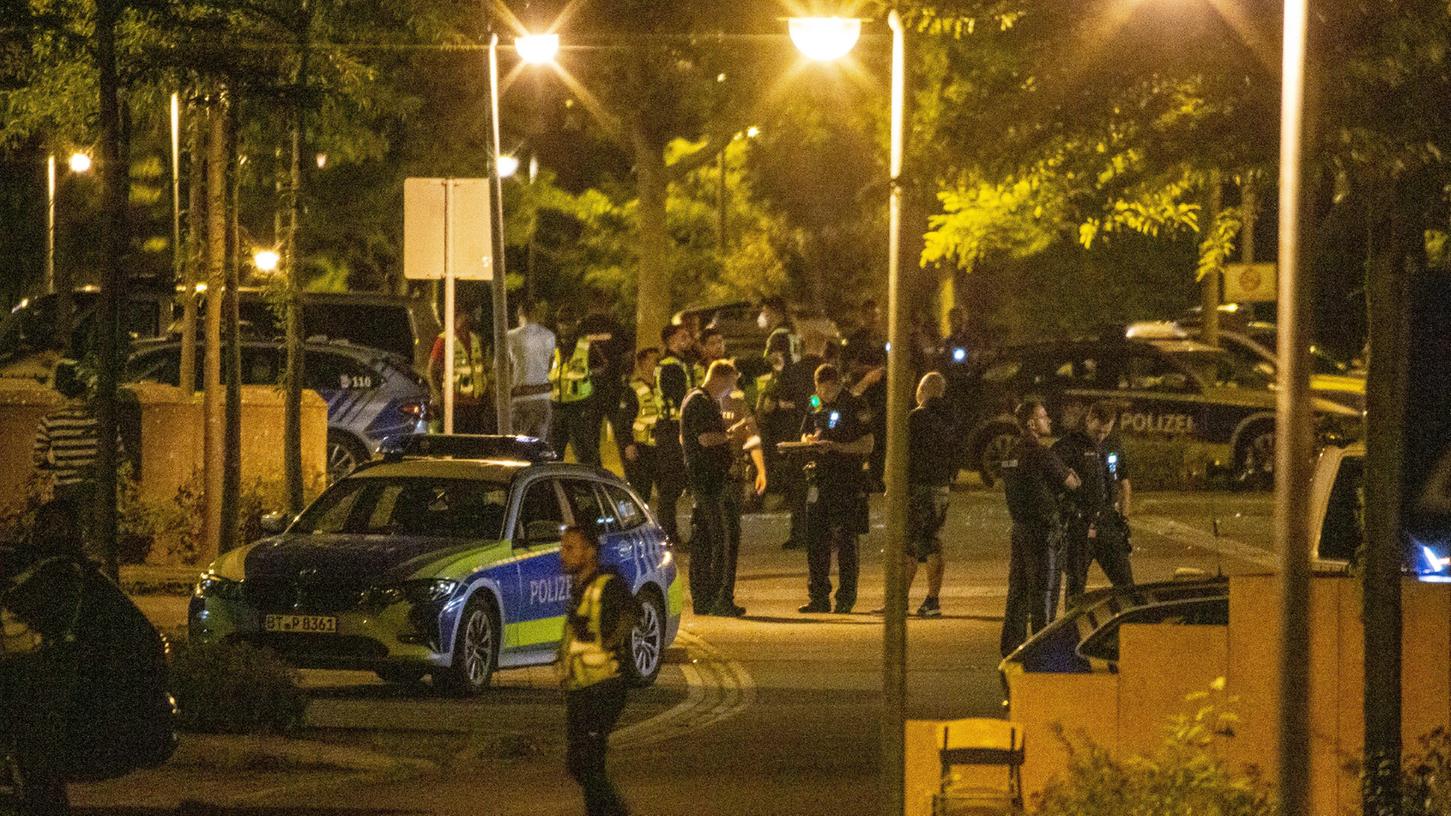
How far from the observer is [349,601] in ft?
48.3

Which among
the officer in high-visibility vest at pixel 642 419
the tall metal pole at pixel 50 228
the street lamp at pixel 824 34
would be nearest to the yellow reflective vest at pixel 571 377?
the officer in high-visibility vest at pixel 642 419

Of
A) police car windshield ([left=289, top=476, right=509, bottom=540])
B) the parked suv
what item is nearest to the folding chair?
police car windshield ([left=289, top=476, right=509, bottom=540])

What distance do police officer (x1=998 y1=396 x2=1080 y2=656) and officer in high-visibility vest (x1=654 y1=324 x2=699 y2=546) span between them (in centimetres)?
433

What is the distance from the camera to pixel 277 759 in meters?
12.5

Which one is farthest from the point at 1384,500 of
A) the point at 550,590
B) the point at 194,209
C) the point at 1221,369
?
the point at 1221,369

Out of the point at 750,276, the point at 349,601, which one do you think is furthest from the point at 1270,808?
the point at 750,276

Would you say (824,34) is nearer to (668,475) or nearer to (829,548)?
(829,548)

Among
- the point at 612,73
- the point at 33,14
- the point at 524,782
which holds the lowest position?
the point at 524,782

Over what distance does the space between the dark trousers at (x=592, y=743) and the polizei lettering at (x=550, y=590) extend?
5.53 metres

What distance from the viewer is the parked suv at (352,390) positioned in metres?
25.2

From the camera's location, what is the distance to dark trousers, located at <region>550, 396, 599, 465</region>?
24438 millimetres

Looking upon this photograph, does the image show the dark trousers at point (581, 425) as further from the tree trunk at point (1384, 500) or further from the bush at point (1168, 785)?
the bush at point (1168, 785)

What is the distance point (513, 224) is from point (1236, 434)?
23.4 meters

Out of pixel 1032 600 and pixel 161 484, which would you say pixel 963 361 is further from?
pixel 1032 600
